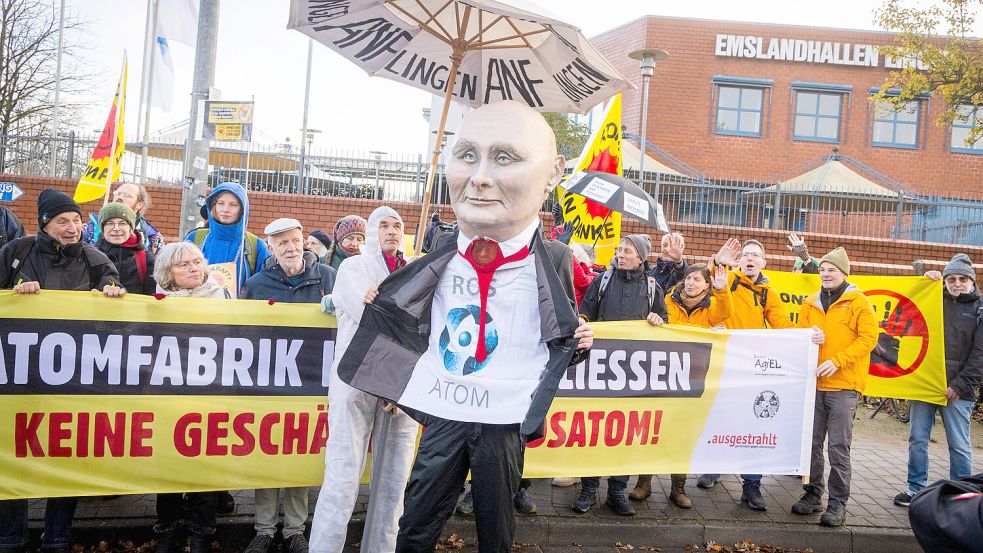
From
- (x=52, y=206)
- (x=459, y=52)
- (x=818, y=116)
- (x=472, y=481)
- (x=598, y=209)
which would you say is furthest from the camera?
(x=818, y=116)

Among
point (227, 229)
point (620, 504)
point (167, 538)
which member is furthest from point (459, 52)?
point (620, 504)

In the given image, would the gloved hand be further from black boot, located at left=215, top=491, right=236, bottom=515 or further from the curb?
black boot, located at left=215, top=491, right=236, bottom=515

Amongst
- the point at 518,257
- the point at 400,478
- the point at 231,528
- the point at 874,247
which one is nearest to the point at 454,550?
the point at 400,478

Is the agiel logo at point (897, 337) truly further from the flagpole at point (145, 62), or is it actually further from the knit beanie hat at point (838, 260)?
the flagpole at point (145, 62)

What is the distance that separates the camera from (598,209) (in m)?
7.63

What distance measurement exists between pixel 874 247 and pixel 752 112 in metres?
11.4

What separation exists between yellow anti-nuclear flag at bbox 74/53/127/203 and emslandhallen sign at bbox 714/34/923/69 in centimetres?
1987

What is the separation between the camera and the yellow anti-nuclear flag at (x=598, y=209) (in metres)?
7.67

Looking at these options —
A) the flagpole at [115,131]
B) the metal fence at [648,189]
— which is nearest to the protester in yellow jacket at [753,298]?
the flagpole at [115,131]

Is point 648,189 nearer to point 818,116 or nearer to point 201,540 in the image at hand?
point 201,540

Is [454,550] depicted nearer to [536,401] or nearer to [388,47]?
[536,401]

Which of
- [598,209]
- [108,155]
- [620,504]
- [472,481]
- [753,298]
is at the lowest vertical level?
[620,504]

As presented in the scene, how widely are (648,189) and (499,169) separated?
11779mm

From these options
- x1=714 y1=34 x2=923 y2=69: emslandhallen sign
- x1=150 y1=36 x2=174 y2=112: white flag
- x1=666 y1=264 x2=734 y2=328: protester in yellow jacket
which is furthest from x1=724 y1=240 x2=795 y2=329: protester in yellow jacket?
x1=714 y1=34 x2=923 y2=69: emslandhallen sign
